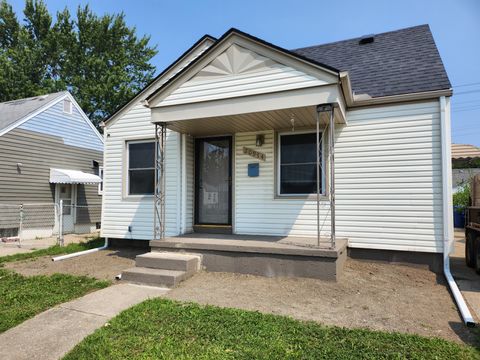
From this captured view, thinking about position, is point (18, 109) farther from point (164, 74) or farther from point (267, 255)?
point (267, 255)

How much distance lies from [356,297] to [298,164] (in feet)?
10.3

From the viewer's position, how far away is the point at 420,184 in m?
6.00

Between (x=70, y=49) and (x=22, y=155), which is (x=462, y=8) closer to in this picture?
(x=22, y=155)

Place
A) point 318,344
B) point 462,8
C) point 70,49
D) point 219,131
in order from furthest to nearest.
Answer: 1. point 70,49
2. point 462,8
3. point 219,131
4. point 318,344

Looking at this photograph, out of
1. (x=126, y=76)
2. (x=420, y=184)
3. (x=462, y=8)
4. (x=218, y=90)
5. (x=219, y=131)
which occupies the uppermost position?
(x=126, y=76)

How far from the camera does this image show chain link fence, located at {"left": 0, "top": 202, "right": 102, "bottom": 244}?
11.7 meters

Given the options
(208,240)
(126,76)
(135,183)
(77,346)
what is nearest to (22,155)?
(135,183)

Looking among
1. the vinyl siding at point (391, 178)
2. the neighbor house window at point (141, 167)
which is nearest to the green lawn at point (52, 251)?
the neighbor house window at point (141, 167)

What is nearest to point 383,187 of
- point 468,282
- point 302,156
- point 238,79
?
point 302,156

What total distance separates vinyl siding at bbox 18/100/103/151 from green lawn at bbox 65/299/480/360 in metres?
12.5

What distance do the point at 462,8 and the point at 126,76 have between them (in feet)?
78.3

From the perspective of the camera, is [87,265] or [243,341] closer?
[243,341]

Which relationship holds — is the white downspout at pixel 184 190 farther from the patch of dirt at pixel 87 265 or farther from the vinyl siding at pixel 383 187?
the vinyl siding at pixel 383 187

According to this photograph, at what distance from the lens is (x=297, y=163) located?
273 inches
